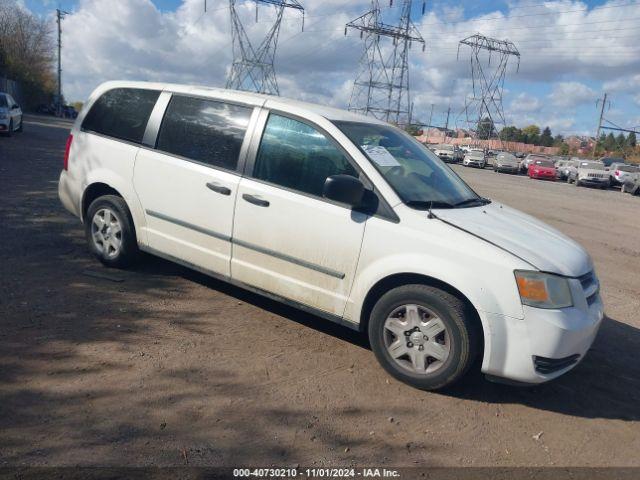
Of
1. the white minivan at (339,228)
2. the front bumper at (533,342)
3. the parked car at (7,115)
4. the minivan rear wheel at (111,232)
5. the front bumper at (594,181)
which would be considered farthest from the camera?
the front bumper at (594,181)

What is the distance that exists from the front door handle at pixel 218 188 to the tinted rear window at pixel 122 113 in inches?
43.4

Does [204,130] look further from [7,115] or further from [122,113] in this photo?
[7,115]

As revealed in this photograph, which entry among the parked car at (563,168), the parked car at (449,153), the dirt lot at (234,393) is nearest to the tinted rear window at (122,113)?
the dirt lot at (234,393)

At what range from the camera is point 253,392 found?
368 cm

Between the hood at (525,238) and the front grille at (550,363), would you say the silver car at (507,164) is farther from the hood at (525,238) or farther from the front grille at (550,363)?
the front grille at (550,363)

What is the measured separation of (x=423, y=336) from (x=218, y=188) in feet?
6.88

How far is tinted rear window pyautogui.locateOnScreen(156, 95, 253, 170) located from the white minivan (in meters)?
0.01

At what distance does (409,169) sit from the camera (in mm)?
4605

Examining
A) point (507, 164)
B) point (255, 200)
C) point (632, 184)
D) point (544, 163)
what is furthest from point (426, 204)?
point (507, 164)

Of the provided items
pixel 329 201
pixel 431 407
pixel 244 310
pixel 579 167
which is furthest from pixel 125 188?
A: pixel 579 167

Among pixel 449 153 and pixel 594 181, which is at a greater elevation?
pixel 449 153

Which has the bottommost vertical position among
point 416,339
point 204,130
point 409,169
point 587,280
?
point 416,339

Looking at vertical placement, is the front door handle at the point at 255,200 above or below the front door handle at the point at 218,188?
below

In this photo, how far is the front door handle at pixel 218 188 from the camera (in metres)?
4.70
